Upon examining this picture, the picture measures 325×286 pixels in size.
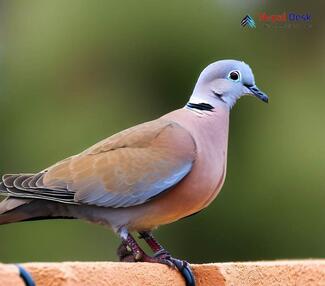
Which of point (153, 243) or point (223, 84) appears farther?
point (223, 84)

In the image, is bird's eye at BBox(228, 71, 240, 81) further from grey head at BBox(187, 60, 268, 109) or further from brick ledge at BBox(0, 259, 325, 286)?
brick ledge at BBox(0, 259, 325, 286)

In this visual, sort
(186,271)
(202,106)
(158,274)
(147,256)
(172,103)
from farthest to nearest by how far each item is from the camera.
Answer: (172,103) < (202,106) < (147,256) < (186,271) < (158,274)

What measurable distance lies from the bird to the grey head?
0.09 m

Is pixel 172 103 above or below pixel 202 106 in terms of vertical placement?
below

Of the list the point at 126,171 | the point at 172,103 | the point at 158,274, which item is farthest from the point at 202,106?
the point at 172,103

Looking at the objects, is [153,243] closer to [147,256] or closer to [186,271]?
[147,256]

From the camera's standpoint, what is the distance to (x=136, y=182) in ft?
9.70

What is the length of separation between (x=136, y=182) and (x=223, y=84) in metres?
0.49

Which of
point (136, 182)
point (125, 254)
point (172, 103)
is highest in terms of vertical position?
point (136, 182)

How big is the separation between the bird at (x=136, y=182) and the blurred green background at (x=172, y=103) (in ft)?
10.4

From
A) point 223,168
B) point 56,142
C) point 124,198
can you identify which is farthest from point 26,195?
point 56,142

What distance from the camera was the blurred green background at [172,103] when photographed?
6594 millimetres

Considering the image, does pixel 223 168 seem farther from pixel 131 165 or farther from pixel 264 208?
pixel 264 208

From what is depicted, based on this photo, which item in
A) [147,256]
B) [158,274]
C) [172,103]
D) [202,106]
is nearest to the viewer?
[158,274]
